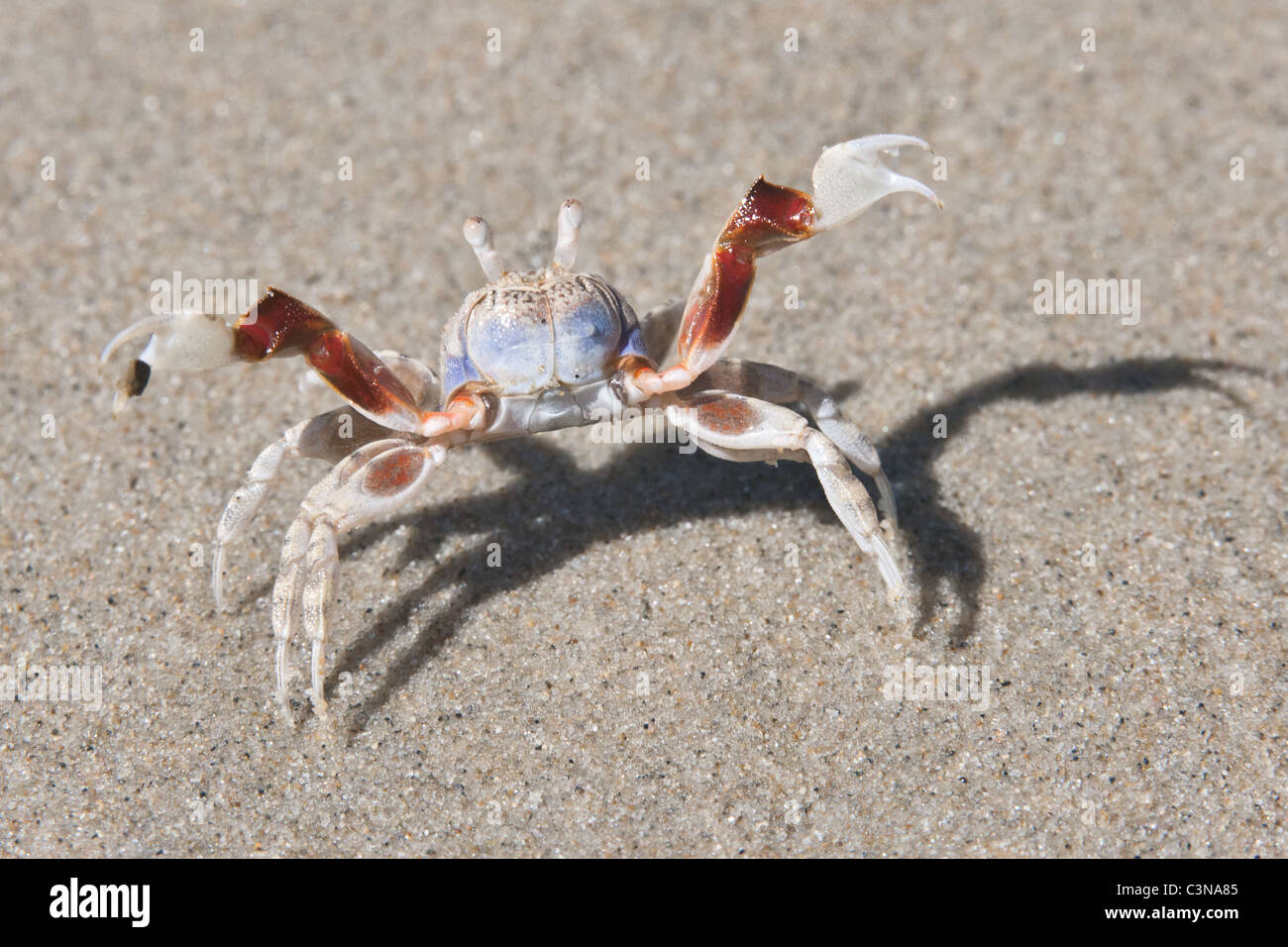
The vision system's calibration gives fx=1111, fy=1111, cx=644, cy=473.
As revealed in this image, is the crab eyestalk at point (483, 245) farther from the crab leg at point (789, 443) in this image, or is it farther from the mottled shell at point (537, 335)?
the crab leg at point (789, 443)

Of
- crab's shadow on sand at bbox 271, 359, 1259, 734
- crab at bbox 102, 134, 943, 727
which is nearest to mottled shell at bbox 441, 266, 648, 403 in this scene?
crab at bbox 102, 134, 943, 727

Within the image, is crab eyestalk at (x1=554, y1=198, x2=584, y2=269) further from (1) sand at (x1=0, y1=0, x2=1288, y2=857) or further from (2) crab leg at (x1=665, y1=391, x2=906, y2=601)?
(1) sand at (x1=0, y1=0, x2=1288, y2=857)

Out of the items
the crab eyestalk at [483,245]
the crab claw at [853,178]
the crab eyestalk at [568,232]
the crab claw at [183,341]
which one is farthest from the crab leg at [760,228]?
the crab claw at [183,341]

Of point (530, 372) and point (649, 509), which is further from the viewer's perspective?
point (649, 509)

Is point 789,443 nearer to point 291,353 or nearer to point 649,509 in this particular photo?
point 649,509

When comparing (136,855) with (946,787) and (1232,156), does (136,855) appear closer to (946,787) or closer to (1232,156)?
(946,787)

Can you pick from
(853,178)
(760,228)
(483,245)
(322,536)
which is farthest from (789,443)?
(322,536)
